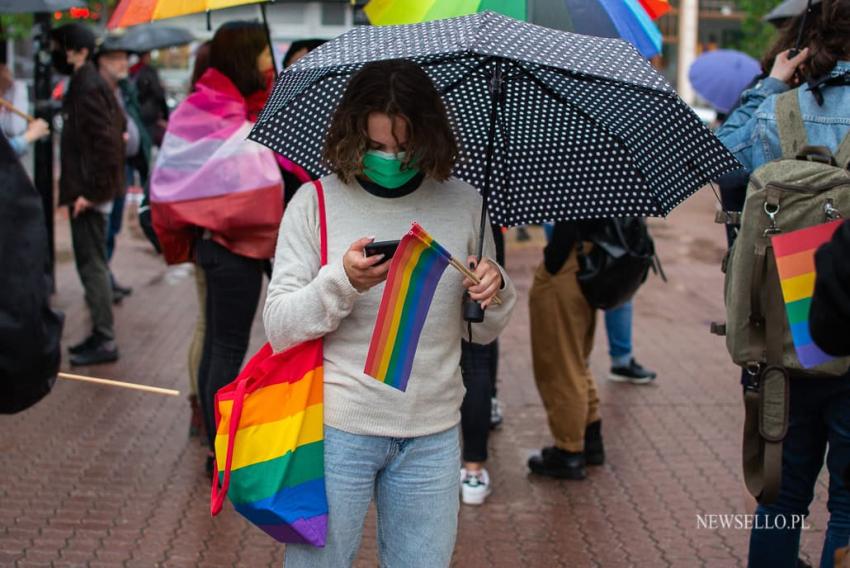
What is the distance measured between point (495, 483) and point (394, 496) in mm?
2508

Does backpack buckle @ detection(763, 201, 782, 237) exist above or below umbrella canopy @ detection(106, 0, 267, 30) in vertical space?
below

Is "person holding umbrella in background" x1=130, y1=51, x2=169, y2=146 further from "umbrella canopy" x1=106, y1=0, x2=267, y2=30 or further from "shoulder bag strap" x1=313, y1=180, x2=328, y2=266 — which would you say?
"shoulder bag strap" x1=313, y1=180, x2=328, y2=266

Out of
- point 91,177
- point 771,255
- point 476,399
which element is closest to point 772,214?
point 771,255

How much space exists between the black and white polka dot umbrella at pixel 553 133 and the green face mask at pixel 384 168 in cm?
29

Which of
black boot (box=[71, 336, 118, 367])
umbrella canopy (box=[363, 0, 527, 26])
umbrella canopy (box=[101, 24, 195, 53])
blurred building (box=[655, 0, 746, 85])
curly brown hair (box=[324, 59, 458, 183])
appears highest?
umbrella canopy (box=[363, 0, 527, 26])

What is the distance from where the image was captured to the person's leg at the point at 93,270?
7.55 m

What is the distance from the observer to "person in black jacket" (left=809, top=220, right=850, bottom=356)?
225 centimetres

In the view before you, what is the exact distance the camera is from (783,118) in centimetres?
373

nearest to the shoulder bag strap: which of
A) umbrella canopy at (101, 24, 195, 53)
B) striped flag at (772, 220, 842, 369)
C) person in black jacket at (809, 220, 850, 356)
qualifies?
striped flag at (772, 220, 842, 369)

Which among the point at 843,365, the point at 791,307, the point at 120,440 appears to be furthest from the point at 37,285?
the point at 120,440

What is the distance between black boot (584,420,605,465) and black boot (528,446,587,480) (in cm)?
17

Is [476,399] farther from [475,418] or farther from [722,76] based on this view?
[722,76]

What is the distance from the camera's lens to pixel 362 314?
300 centimetres

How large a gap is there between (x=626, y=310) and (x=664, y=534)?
8.16ft
